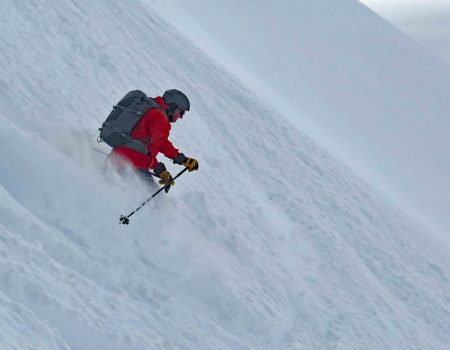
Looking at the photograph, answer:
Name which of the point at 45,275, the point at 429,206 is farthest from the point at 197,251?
the point at 429,206

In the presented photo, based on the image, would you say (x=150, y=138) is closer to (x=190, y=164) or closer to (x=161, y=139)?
(x=161, y=139)

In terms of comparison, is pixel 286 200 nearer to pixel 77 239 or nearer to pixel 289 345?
pixel 289 345

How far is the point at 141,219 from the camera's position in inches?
310

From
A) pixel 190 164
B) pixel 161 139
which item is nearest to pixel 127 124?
pixel 161 139

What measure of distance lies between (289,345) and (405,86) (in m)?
27.9

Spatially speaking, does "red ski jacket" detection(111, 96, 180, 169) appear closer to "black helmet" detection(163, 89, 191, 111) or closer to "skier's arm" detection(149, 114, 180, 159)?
"skier's arm" detection(149, 114, 180, 159)

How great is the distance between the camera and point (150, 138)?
8.19m

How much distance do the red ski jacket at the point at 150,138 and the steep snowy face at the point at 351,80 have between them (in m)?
13.8

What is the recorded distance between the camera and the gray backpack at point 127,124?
809 centimetres

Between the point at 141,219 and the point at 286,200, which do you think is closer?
the point at 141,219

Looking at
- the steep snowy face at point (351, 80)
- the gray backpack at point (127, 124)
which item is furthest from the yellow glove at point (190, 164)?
the steep snowy face at point (351, 80)

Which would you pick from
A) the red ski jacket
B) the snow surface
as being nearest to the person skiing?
the red ski jacket

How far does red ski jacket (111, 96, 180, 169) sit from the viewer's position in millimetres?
8133

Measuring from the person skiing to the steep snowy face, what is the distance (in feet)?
44.3
